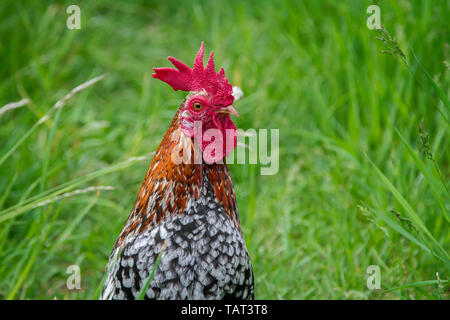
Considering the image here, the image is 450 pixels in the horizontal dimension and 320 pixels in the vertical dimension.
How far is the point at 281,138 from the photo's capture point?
4395mm

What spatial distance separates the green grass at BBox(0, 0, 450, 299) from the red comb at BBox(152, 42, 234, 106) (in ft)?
2.04

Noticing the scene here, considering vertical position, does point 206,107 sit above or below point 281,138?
below

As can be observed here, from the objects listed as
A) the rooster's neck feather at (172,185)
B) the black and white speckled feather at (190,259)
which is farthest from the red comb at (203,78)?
the black and white speckled feather at (190,259)

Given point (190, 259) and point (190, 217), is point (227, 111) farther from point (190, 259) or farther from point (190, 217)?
point (190, 259)

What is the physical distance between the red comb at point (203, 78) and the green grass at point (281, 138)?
620mm

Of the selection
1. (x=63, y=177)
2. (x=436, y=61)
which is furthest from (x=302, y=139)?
(x=63, y=177)

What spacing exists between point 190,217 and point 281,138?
227 centimetres

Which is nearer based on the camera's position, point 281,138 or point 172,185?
Result: point 172,185

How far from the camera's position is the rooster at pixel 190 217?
2164 mm

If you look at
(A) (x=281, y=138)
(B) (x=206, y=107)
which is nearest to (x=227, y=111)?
(B) (x=206, y=107)

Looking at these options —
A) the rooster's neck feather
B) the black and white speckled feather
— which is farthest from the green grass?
the black and white speckled feather

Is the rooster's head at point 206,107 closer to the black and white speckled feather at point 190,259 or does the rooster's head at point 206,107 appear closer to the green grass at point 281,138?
the black and white speckled feather at point 190,259

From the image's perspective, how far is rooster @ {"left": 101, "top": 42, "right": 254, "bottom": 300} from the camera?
216 cm
